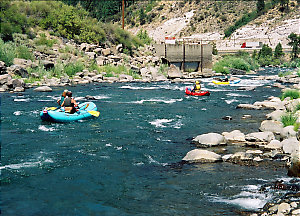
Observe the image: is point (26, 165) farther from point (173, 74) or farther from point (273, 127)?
point (173, 74)

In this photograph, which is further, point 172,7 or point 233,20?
point 172,7

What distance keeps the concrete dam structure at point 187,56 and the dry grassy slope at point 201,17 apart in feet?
115

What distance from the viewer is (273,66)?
53.7 metres

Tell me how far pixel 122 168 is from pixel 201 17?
259 feet

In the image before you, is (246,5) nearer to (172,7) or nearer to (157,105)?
(172,7)

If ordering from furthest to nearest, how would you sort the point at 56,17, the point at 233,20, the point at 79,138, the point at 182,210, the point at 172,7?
the point at 172,7 < the point at 233,20 < the point at 56,17 < the point at 79,138 < the point at 182,210

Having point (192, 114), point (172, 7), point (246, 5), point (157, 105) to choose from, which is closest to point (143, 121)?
point (192, 114)

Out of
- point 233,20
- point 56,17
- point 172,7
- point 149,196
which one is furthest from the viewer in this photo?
point 172,7

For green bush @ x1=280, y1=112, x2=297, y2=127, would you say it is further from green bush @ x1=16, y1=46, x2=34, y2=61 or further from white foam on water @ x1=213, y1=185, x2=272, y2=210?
green bush @ x1=16, y1=46, x2=34, y2=61

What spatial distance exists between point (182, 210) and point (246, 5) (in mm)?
84359

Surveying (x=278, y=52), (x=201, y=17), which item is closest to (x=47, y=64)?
(x=278, y=52)

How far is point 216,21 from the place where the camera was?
81.2 meters

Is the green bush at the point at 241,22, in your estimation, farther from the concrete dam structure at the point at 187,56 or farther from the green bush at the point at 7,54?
the green bush at the point at 7,54

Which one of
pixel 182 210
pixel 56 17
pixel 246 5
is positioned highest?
pixel 246 5
